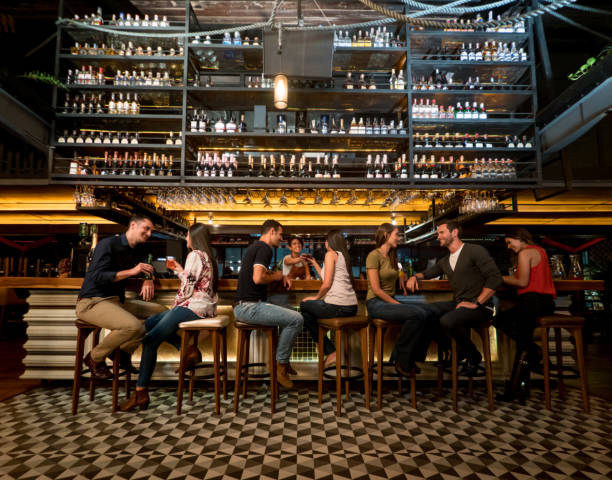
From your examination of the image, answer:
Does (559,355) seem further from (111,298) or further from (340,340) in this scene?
(111,298)

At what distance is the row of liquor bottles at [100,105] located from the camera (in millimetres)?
4605

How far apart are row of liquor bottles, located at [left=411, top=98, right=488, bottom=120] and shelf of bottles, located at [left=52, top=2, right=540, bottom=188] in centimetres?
1

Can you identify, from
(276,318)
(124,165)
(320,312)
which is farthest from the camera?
(124,165)

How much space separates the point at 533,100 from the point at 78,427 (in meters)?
5.77

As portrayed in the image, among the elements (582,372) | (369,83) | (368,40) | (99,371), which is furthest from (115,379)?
(368,40)

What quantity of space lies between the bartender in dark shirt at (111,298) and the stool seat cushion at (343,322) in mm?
1368

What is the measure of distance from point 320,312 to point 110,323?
61.9 inches

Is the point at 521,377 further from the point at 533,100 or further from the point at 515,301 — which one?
the point at 533,100

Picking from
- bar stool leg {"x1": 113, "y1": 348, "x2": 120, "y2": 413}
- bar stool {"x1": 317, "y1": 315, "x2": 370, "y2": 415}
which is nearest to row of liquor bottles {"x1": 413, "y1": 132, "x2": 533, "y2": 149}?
bar stool {"x1": 317, "y1": 315, "x2": 370, "y2": 415}

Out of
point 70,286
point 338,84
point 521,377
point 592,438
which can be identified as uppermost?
point 338,84

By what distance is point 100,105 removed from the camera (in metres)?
4.68

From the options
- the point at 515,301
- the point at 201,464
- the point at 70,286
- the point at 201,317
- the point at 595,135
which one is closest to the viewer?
the point at 201,464

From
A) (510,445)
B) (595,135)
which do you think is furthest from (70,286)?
(595,135)

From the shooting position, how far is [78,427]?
2541 millimetres
